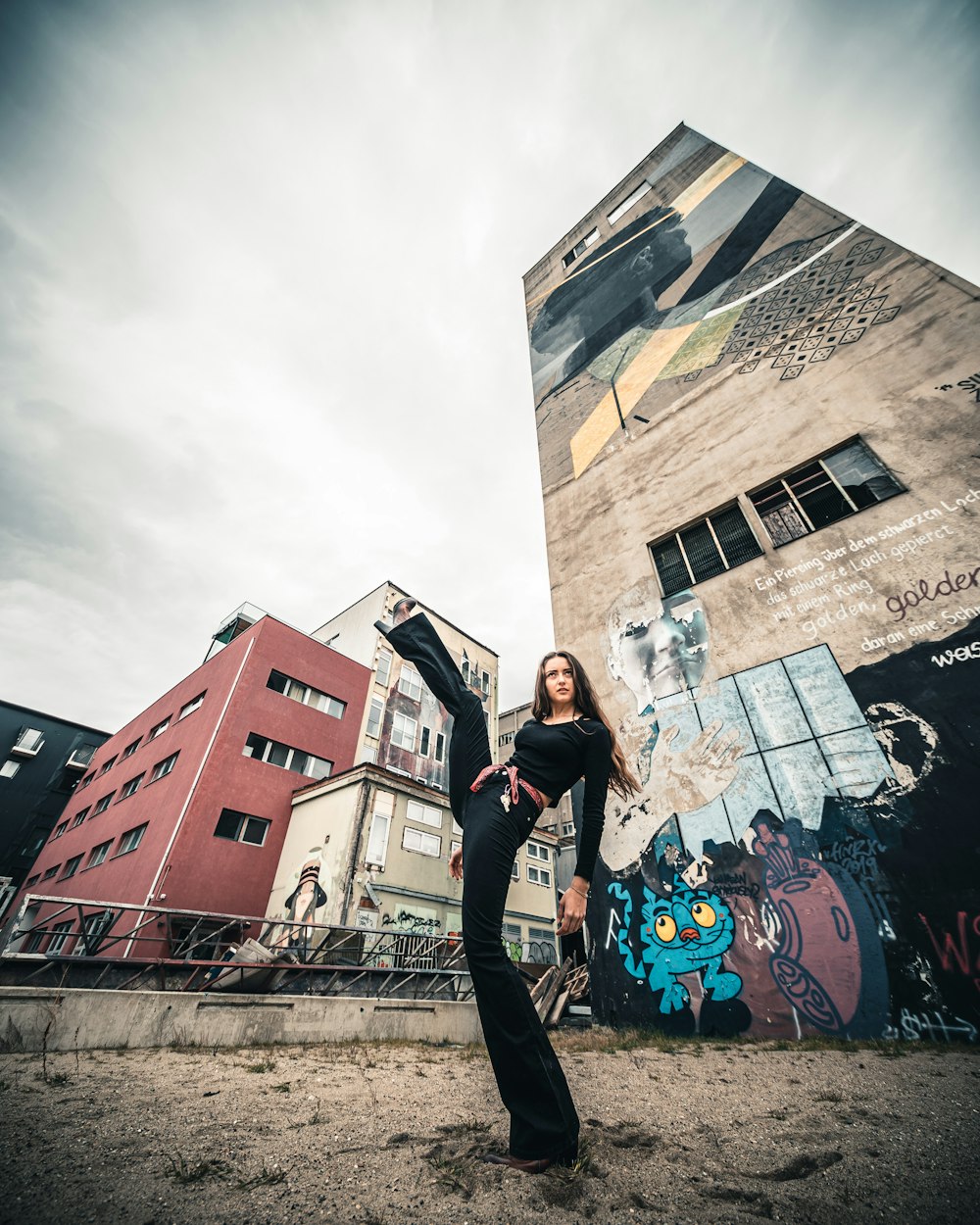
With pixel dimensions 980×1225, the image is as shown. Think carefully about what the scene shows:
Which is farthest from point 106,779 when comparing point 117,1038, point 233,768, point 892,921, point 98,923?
point 892,921

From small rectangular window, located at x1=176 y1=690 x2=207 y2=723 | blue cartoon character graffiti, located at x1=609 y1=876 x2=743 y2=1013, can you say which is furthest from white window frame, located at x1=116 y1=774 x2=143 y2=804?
blue cartoon character graffiti, located at x1=609 y1=876 x2=743 y2=1013

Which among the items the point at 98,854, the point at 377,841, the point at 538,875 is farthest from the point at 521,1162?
the point at 98,854

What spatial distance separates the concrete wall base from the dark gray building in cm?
3494

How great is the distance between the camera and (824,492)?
7414mm

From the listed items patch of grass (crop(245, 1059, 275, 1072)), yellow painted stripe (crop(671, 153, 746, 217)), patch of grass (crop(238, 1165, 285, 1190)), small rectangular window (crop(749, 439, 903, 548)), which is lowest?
patch of grass (crop(245, 1059, 275, 1072))

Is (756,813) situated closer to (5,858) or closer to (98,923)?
(98,923)

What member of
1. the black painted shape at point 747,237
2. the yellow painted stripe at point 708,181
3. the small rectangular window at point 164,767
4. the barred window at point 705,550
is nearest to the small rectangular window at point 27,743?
the small rectangular window at point 164,767

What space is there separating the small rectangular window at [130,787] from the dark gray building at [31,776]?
16.0 metres

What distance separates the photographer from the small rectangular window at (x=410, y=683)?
23.3 m

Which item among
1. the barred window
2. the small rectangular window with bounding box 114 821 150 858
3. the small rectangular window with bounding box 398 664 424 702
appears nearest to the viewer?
the barred window

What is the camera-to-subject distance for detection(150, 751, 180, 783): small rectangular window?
706 inches

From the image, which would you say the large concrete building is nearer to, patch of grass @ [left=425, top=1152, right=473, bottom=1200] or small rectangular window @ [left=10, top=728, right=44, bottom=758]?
patch of grass @ [left=425, top=1152, right=473, bottom=1200]

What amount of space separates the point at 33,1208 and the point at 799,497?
9596 mm

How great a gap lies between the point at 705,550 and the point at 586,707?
21.2 feet
